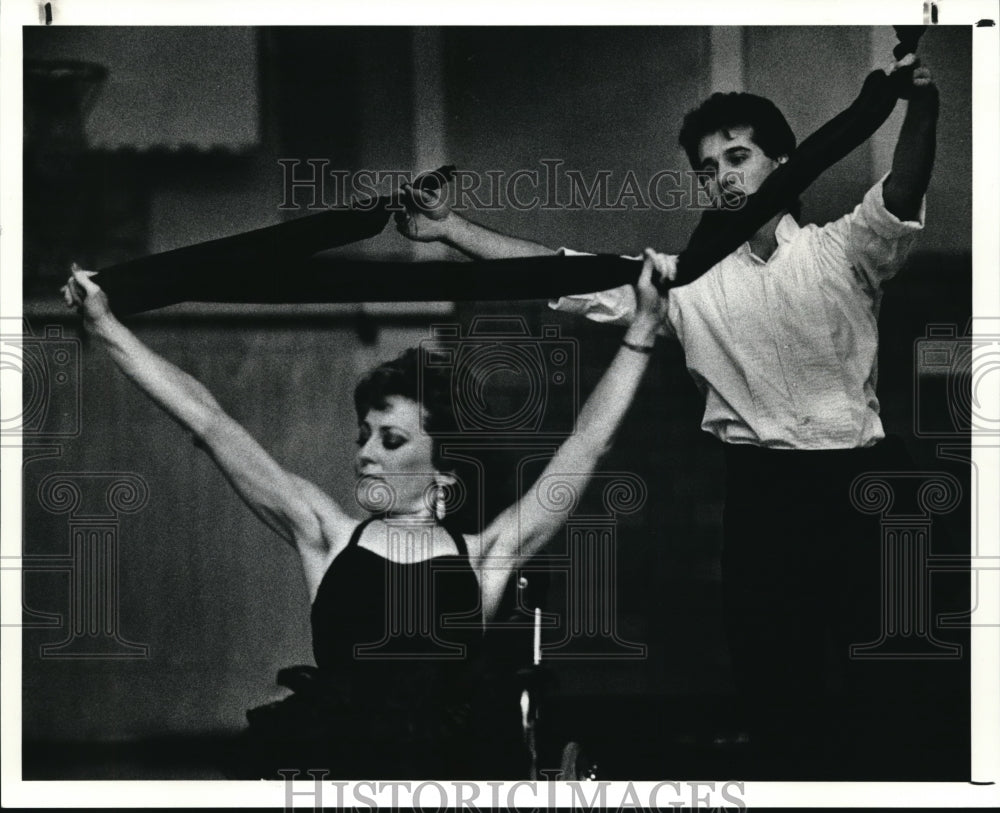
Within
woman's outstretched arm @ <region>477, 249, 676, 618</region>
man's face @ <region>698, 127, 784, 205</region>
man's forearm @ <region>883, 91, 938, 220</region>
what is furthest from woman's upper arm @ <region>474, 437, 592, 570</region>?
man's forearm @ <region>883, 91, 938, 220</region>

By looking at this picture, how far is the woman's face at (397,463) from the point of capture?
12.1ft

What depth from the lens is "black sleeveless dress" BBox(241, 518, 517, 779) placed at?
12.1ft

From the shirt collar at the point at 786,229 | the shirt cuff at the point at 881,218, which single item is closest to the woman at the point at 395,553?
the shirt collar at the point at 786,229

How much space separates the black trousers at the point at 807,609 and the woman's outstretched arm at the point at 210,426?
4.10ft

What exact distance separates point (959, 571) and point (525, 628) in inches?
50.9

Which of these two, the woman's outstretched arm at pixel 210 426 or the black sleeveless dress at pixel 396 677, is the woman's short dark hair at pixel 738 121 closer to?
the black sleeveless dress at pixel 396 677

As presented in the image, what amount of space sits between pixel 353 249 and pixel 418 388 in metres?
0.46

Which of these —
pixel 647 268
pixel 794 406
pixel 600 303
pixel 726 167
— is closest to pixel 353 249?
pixel 600 303

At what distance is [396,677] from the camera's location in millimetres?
3688

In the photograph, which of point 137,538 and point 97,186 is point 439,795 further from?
point 97,186

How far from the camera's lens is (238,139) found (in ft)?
12.2

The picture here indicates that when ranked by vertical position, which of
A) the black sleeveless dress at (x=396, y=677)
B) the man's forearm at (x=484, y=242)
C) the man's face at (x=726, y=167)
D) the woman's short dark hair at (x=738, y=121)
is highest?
Answer: the woman's short dark hair at (x=738, y=121)

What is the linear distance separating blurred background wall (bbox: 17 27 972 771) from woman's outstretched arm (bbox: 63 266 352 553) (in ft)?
0.14

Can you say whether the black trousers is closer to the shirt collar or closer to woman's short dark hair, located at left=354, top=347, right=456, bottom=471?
the shirt collar
